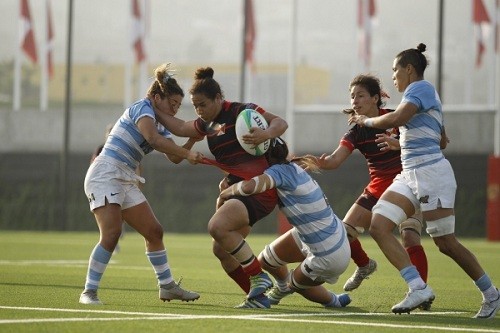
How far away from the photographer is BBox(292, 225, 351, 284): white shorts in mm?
10398

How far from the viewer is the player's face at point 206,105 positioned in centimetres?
1055

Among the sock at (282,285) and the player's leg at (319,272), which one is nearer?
the player's leg at (319,272)

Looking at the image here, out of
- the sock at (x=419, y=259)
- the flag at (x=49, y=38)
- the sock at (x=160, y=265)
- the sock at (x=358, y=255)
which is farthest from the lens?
the flag at (x=49, y=38)

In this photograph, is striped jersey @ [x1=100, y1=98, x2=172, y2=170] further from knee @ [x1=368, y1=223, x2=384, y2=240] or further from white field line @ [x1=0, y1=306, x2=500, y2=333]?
knee @ [x1=368, y1=223, x2=384, y2=240]

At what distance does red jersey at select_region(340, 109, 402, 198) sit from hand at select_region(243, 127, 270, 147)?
182cm

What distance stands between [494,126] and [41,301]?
27.0 m

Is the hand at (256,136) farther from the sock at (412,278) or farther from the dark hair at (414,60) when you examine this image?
the sock at (412,278)

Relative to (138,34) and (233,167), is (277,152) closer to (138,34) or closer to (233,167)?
Answer: (233,167)

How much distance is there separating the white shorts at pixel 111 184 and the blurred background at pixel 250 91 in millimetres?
10578

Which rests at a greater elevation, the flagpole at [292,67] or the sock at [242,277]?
the flagpole at [292,67]

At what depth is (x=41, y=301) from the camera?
10.9 m

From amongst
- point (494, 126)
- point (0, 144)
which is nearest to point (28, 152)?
point (0, 144)

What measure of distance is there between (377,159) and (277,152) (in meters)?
1.94

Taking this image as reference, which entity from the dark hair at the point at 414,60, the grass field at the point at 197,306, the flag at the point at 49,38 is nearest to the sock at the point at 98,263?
the grass field at the point at 197,306
